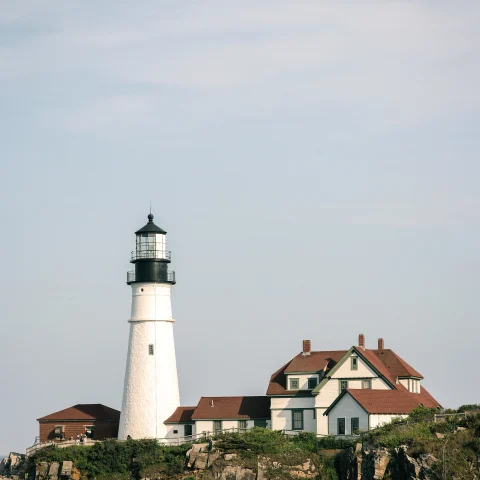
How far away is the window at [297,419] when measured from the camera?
206ft

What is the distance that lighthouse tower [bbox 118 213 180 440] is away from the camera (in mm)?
64562

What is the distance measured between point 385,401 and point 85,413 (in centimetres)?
1733

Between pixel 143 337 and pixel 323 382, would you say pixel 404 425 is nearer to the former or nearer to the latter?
pixel 323 382

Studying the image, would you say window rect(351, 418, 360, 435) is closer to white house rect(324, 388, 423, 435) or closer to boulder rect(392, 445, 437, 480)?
white house rect(324, 388, 423, 435)

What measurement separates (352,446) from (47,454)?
15888mm

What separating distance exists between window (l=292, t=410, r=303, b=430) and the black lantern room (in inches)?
367

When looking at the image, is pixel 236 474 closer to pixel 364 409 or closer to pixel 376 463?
pixel 376 463

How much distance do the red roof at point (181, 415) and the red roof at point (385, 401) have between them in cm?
907

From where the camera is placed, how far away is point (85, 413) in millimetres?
68062

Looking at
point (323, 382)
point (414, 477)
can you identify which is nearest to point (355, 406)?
point (323, 382)

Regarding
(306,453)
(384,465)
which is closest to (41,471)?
(306,453)

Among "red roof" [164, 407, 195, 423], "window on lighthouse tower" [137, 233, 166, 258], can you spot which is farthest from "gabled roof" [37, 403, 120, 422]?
"window on lighthouse tower" [137, 233, 166, 258]

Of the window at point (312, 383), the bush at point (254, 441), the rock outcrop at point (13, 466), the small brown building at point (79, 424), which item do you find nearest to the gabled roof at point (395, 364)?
the window at point (312, 383)

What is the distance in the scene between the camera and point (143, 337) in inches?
2554
